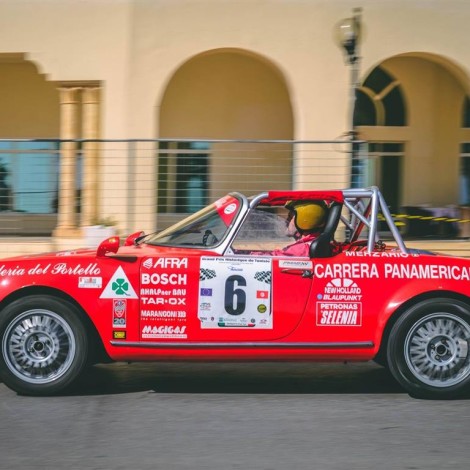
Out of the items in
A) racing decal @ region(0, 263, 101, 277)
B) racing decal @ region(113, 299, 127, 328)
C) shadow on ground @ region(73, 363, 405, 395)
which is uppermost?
racing decal @ region(0, 263, 101, 277)

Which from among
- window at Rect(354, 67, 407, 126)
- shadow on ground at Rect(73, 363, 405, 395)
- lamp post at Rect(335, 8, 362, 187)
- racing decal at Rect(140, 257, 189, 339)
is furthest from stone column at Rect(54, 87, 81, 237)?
racing decal at Rect(140, 257, 189, 339)

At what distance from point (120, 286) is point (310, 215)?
1564 millimetres

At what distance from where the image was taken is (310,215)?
283 inches

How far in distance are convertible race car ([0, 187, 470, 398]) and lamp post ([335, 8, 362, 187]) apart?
590 centimetres

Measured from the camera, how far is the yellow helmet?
7.17 metres

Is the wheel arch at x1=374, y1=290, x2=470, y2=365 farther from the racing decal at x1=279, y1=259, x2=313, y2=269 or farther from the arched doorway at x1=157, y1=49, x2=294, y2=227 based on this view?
the arched doorway at x1=157, y1=49, x2=294, y2=227

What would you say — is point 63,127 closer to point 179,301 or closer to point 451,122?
point 451,122

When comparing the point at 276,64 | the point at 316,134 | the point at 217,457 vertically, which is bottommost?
the point at 217,457

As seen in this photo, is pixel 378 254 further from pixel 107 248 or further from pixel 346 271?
pixel 107 248

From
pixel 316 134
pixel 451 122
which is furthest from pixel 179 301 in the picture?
pixel 451 122

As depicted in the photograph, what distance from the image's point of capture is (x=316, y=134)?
14.1 metres

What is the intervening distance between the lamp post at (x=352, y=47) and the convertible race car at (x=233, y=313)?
5.90 metres

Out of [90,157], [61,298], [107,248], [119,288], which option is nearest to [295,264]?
[119,288]

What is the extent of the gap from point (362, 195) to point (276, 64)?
7.25 meters
